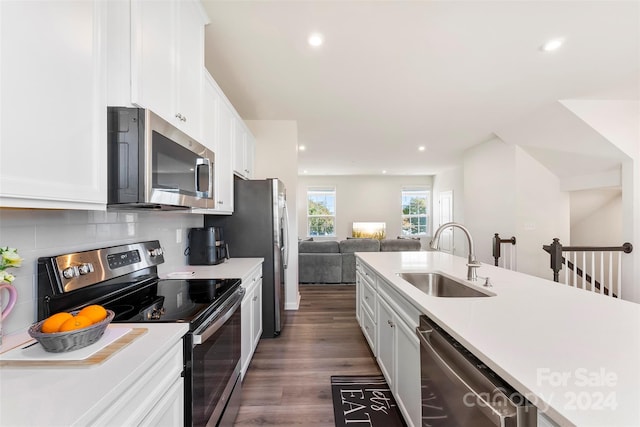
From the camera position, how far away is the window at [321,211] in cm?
890

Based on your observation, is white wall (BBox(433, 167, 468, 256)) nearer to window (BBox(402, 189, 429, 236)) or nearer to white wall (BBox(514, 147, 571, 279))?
window (BBox(402, 189, 429, 236))

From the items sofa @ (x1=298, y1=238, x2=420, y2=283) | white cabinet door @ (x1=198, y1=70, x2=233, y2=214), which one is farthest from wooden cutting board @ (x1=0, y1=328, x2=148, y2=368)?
sofa @ (x1=298, y1=238, x2=420, y2=283)

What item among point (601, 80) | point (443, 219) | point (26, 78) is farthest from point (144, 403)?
point (443, 219)

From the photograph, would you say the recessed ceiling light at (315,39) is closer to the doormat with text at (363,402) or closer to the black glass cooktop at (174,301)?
the black glass cooktop at (174,301)

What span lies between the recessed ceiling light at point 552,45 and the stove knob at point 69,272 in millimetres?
3405

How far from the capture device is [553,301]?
4.18 ft

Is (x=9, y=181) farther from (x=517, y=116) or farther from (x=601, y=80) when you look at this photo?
(x=517, y=116)

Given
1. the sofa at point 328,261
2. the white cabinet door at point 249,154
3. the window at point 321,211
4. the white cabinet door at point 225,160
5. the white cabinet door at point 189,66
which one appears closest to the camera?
Answer: the white cabinet door at point 189,66

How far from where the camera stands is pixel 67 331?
2.65ft

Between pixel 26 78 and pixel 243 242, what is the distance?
7.06 ft

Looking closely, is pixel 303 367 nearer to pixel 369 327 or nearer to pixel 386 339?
pixel 369 327

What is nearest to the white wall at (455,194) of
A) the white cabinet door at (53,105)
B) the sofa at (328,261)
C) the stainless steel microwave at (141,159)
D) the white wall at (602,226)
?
the white wall at (602,226)

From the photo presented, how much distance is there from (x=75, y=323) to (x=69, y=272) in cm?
42

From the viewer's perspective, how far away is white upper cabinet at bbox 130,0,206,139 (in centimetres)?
115
